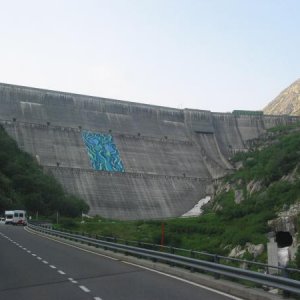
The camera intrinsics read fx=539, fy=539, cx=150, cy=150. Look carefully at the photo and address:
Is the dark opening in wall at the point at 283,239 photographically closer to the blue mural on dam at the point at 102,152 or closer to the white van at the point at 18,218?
the white van at the point at 18,218

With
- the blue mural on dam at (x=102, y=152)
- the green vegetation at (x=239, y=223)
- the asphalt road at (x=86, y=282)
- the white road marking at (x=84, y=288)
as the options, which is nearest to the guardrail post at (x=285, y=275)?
the asphalt road at (x=86, y=282)

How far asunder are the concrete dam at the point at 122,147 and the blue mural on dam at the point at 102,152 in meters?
0.17

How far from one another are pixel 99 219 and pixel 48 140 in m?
19.5

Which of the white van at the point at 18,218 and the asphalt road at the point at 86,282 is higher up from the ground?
the white van at the point at 18,218

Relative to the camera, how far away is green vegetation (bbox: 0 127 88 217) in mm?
75625

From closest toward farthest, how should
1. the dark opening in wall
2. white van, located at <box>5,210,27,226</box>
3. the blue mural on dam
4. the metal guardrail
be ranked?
the metal guardrail
the dark opening in wall
white van, located at <box>5,210,27,226</box>
the blue mural on dam

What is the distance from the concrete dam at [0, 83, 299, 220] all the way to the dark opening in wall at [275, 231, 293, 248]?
126ft

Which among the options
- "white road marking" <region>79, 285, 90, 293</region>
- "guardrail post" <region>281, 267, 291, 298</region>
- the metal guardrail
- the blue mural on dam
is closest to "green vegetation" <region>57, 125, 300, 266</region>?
the blue mural on dam

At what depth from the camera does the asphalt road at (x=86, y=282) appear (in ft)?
41.1

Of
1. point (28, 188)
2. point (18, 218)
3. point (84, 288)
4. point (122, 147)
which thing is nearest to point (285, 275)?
point (84, 288)

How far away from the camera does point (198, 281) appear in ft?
49.1

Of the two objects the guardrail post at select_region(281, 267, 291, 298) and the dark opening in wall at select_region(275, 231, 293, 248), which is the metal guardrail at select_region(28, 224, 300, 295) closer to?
the guardrail post at select_region(281, 267, 291, 298)

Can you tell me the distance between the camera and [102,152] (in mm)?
90625

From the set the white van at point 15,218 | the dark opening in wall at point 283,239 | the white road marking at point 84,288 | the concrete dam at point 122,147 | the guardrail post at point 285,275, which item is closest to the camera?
the guardrail post at point 285,275
